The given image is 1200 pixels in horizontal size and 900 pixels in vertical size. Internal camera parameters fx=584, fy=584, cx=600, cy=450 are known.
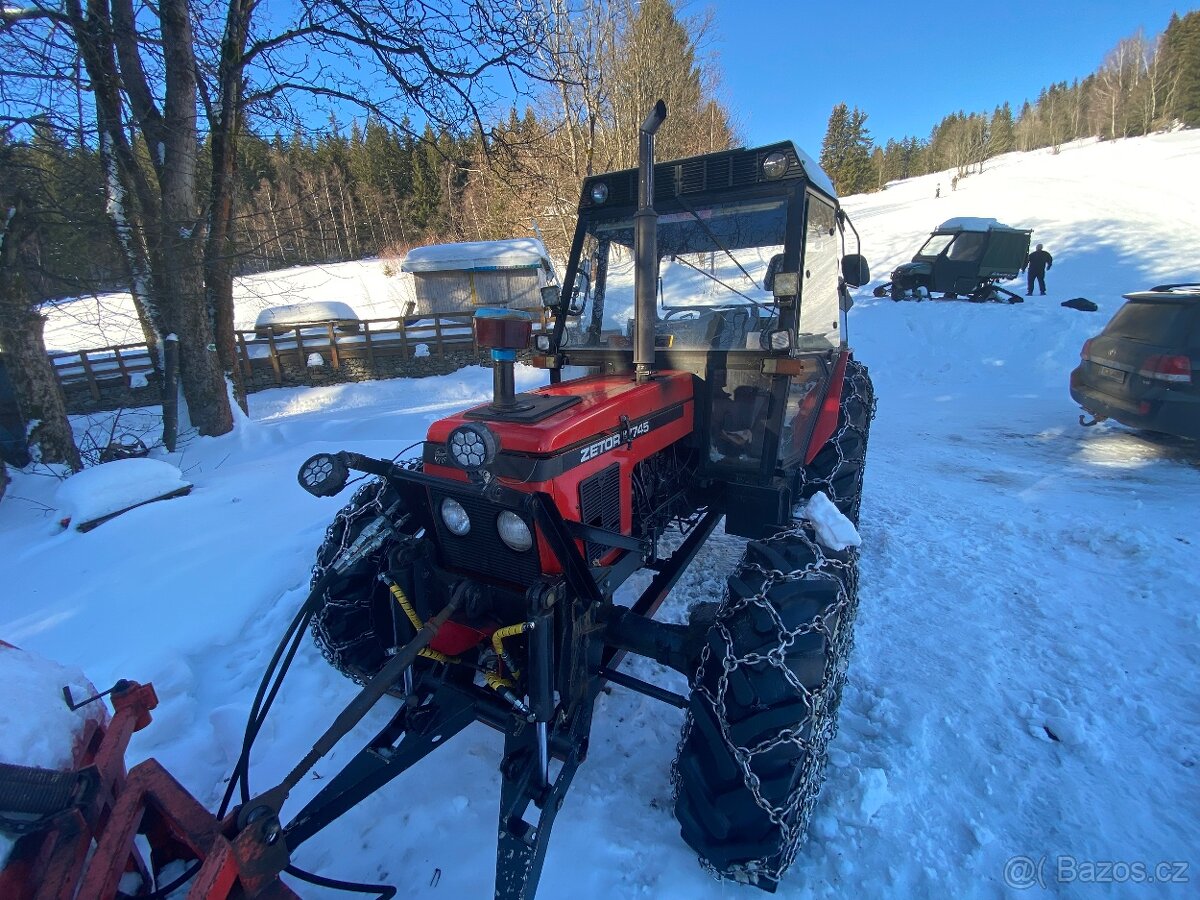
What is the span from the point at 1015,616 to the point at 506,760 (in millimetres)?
3120

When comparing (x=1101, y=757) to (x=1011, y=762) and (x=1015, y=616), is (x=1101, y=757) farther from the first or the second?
(x=1015, y=616)

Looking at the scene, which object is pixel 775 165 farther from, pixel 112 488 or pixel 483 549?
pixel 112 488

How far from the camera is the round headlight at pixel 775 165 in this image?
291 centimetres

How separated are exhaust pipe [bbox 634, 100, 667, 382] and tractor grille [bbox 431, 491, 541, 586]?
40.6 inches

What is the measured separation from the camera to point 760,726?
1952 mm

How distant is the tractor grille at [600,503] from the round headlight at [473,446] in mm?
582

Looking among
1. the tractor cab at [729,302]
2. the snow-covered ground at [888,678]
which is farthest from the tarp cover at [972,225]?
the tractor cab at [729,302]

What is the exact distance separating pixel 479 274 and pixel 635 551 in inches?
846

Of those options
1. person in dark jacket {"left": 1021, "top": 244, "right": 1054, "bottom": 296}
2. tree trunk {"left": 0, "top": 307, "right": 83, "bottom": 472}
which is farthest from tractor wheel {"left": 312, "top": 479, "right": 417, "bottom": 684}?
person in dark jacket {"left": 1021, "top": 244, "right": 1054, "bottom": 296}

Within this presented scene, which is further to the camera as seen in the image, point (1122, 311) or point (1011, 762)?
point (1122, 311)

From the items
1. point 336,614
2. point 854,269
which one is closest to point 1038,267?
point 854,269

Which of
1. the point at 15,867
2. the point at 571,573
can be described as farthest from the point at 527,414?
the point at 15,867

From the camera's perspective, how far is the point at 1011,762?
95.9 inches

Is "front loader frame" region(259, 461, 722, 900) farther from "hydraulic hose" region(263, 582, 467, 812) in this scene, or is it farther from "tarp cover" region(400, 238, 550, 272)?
"tarp cover" region(400, 238, 550, 272)
